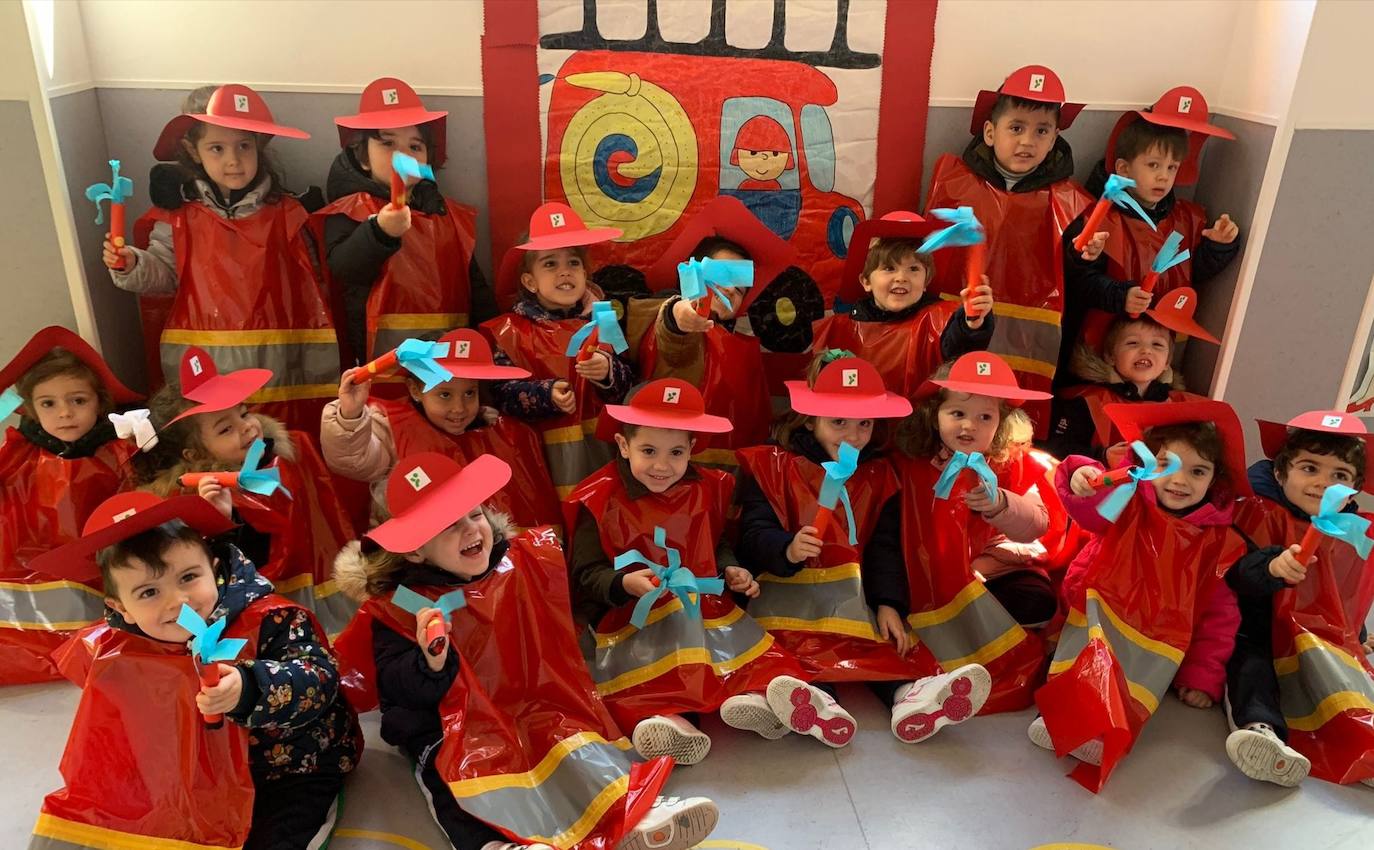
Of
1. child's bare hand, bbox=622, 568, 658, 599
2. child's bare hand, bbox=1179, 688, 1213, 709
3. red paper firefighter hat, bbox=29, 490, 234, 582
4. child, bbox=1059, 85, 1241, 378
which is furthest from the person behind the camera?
child, bbox=1059, 85, 1241, 378

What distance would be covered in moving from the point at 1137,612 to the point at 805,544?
90cm

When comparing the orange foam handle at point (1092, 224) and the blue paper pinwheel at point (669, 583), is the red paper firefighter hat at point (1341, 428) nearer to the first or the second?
the orange foam handle at point (1092, 224)

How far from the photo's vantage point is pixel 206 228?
3.02 m

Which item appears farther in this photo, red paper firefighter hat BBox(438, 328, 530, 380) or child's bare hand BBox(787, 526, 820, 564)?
red paper firefighter hat BBox(438, 328, 530, 380)

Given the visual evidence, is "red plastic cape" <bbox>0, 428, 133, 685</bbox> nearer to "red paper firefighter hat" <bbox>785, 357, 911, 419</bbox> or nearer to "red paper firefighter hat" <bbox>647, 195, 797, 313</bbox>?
"red paper firefighter hat" <bbox>647, 195, 797, 313</bbox>

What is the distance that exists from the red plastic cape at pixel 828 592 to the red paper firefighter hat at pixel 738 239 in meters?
0.58

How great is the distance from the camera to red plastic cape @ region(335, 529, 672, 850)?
211 cm

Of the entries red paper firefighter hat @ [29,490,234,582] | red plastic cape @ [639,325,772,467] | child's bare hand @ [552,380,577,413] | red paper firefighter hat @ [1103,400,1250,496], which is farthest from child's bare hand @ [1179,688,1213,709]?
red paper firefighter hat @ [29,490,234,582]

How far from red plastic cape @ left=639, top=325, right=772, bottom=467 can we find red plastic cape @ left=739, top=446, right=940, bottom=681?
11.9 inches

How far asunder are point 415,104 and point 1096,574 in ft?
7.96

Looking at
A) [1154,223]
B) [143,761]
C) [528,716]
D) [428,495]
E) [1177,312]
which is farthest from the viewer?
[1154,223]

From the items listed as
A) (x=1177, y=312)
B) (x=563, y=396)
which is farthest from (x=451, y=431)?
(x=1177, y=312)

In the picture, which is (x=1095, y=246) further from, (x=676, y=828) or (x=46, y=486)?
(x=46, y=486)

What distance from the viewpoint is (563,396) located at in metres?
2.88
